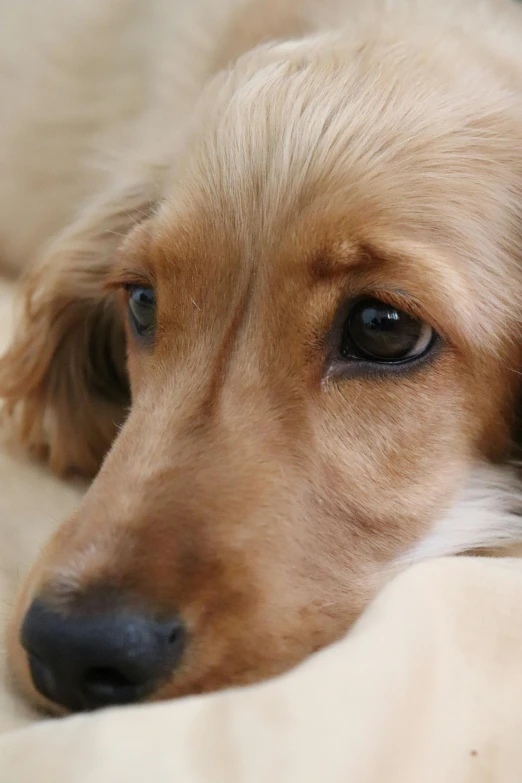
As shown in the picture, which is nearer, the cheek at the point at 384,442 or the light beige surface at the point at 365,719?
the light beige surface at the point at 365,719

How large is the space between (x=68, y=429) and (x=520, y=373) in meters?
1.10

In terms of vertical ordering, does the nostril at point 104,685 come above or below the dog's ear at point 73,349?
below

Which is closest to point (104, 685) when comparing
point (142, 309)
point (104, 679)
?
point (104, 679)

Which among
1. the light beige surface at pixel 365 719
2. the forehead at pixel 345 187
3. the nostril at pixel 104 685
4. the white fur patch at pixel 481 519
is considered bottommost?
the nostril at pixel 104 685

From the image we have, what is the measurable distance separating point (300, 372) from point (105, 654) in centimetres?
58

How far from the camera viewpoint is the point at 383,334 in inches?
56.7

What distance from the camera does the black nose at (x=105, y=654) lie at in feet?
3.60

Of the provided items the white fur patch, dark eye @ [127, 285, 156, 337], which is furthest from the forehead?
the white fur patch

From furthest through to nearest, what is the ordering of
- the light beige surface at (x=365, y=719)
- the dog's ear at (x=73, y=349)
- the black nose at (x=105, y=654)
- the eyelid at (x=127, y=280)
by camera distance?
the dog's ear at (x=73, y=349)
the eyelid at (x=127, y=280)
the black nose at (x=105, y=654)
the light beige surface at (x=365, y=719)

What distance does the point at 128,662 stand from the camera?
1.09 meters

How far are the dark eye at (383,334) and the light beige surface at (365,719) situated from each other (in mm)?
411

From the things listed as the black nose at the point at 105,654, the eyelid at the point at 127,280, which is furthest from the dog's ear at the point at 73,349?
the black nose at the point at 105,654

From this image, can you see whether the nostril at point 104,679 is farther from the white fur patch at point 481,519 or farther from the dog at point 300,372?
the white fur patch at point 481,519

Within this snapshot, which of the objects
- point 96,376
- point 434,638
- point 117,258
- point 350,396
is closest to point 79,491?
point 96,376
